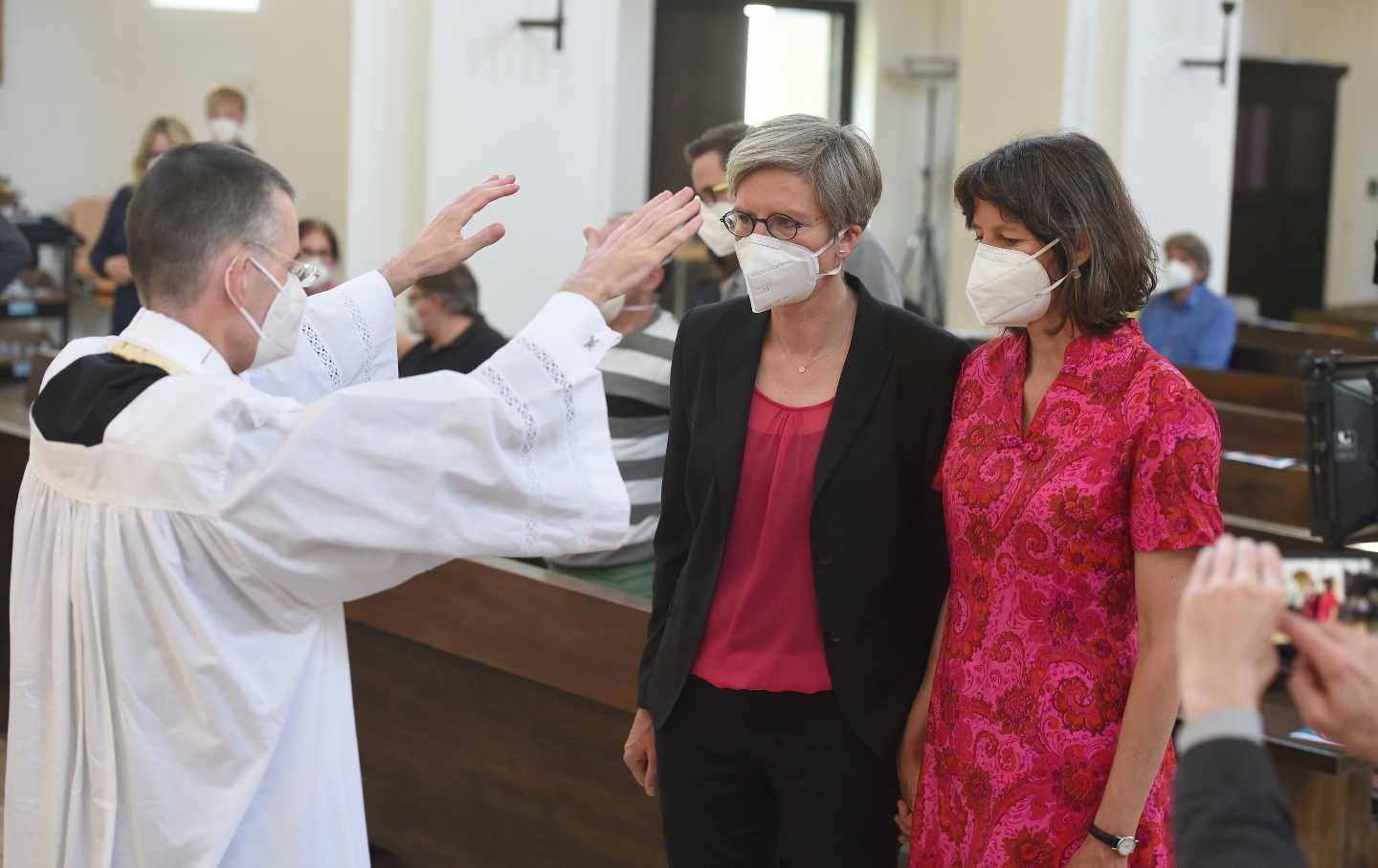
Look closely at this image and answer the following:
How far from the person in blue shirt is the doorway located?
20.8 feet

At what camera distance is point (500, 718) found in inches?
124

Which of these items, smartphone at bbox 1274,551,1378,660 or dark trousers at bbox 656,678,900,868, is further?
smartphone at bbox 1274,551,1378,660

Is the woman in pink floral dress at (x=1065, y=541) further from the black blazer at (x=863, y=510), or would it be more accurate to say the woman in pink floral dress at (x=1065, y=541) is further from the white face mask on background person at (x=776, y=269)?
the white face mask on background person at (x=776, y=269)

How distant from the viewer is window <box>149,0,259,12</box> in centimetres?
→ 1017

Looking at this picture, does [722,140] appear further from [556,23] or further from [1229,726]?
[556,23]

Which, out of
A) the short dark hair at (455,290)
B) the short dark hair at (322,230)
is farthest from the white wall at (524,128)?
the short dark hair at (455,290)

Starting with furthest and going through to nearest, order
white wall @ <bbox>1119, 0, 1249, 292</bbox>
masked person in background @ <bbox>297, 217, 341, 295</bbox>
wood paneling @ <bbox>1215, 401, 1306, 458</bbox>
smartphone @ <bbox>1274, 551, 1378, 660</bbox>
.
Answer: white wall @ <bbox>1119, 0, 1249, 292</bbox>
masked person in background @ <bbox>297, 217, 341, 295</bbox>
wood paneling @ <bbox>1215, 401, 1306, 458</bbox>
smartphone @ <bbox>1274, 551, 1378, 660</bbox>

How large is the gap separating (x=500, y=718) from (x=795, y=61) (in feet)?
29.2

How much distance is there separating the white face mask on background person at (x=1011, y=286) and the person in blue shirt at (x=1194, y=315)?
17.0ft

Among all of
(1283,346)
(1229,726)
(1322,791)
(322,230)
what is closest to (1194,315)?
(1283,346)

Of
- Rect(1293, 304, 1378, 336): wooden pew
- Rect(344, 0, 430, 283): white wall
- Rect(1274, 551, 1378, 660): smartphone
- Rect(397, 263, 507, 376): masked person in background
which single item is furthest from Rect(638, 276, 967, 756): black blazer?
Rect(1293, 304, 1378, 336): wooden pew

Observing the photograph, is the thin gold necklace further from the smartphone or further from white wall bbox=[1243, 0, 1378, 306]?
white wall bbox=[1243, 0, 1378, 306]

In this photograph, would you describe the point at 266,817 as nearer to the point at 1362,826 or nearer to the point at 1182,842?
the point at 1182,842

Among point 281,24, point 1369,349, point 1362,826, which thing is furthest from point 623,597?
point 1369,349
